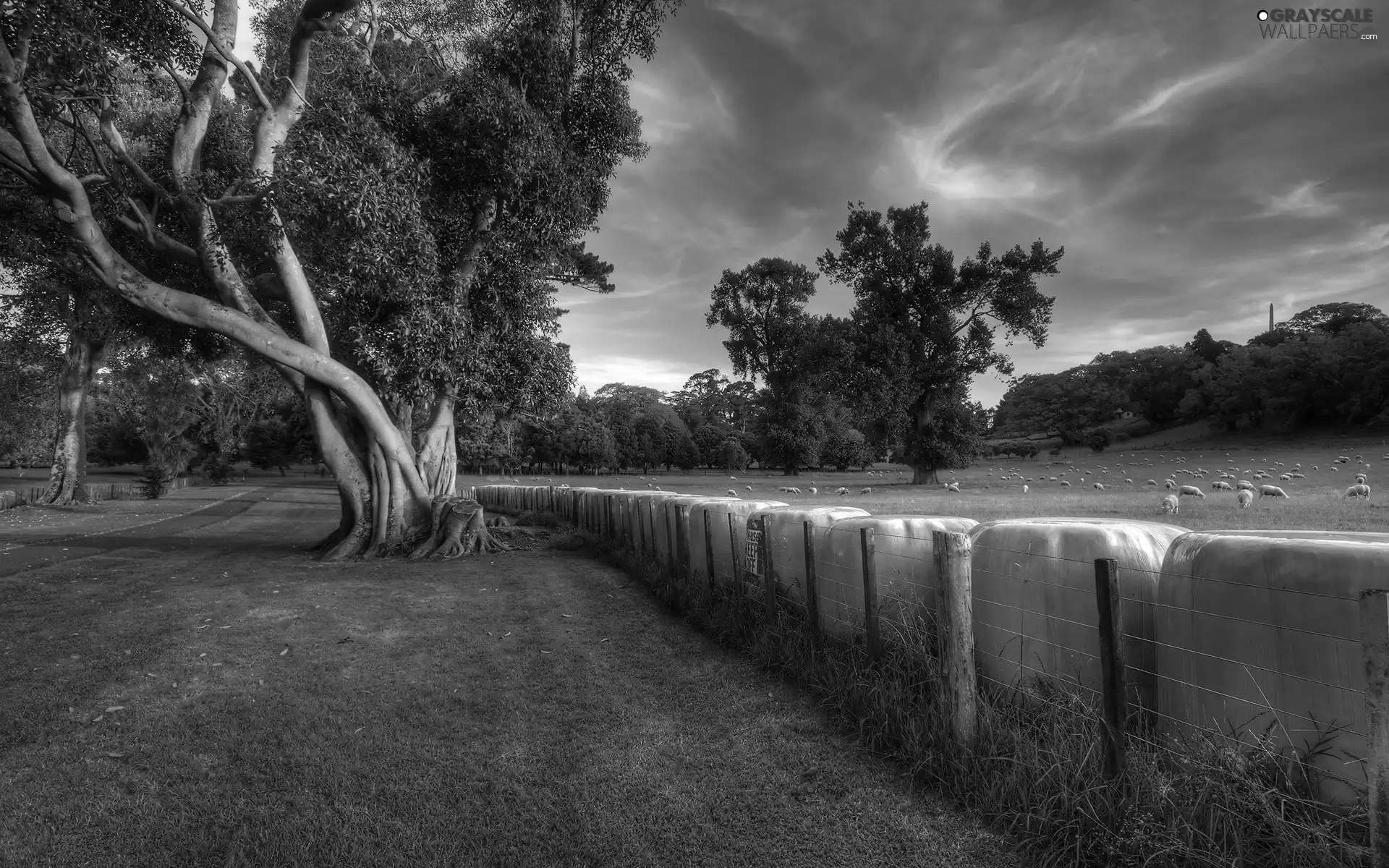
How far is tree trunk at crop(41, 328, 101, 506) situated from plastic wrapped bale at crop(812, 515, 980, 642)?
34.4 m

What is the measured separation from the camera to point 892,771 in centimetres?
418

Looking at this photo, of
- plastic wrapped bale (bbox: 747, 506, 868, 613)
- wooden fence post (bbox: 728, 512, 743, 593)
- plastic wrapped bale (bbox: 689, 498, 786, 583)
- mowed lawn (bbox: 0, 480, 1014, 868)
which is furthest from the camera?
plastic wrapped bale (bbox: 689, 498, 786, 583)

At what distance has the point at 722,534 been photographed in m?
8.88

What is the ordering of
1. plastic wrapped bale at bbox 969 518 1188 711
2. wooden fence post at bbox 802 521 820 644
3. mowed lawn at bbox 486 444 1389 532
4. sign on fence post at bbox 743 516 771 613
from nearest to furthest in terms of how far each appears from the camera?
plastic wrapped bale at bbox 969 518 1188 711 < wooden fence post at bbox 802 521 820 644 < sign on fence post at bbox 743 516 771 613 < mowed lawn at bbox 486 444 1389 532

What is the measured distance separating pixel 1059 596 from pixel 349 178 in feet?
39.6

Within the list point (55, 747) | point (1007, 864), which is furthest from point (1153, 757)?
point (55, 747)

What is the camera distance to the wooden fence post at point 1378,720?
2367 millimetres

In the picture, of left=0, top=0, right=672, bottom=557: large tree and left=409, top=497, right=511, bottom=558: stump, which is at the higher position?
left=0, top=0, right=672, bottom=557: large tree

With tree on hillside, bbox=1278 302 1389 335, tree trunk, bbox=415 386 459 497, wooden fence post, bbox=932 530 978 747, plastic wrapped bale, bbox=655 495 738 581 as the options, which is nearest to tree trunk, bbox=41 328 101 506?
tree trunk, bbox=415 386 459 497

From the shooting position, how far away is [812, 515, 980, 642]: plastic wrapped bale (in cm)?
525

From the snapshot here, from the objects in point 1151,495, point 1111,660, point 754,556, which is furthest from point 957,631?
point 1151,495

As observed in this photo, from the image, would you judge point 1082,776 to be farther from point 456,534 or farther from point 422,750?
point 456,534

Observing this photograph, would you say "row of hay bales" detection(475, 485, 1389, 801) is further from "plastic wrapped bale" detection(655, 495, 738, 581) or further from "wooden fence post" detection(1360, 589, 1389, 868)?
Result: "plastic wrapped bale" detection(655, 495, 738, 581)

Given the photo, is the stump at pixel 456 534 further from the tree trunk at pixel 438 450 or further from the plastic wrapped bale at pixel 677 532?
the plastic wrapped bale at pixel 677 532
